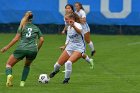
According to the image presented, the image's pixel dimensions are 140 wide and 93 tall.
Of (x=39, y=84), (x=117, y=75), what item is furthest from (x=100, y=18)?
(x=39, y=84)

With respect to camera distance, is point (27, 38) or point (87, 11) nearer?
point (27, 38)

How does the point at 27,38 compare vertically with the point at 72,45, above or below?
above

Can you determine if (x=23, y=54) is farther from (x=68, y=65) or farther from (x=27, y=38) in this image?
(x=68, y=65)

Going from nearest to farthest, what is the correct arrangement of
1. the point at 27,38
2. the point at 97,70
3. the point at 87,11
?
the point at 27,38 < the point at 97,70 < the point at 87,11

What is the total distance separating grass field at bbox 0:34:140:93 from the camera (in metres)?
16.7

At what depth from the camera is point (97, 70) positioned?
2175cm

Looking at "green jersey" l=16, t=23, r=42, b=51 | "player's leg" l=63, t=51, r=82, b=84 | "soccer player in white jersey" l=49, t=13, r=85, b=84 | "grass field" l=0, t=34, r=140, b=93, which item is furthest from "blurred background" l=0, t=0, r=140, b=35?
"green jersey" l=16, t=23, r=42, b=51

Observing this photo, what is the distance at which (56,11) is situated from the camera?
35.2 metres

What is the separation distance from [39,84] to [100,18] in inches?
698

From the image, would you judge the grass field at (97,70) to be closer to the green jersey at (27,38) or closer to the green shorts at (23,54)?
the green shorts at (23,54)

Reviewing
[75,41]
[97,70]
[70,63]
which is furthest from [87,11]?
[70,63]

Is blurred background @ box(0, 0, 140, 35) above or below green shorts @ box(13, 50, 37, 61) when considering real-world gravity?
below

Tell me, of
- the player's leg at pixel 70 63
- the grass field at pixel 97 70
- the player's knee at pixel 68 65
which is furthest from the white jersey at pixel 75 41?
the grass field at pixel 97 70

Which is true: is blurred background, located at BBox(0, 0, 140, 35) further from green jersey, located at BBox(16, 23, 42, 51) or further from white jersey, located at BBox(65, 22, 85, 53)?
green jersey, located at BBox(16, 23, 42, 51)
